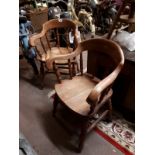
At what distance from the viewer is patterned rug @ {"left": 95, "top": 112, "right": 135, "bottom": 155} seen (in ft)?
5.05

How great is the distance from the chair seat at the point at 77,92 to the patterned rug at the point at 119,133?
399 millimetres

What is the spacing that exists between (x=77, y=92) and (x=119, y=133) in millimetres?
536

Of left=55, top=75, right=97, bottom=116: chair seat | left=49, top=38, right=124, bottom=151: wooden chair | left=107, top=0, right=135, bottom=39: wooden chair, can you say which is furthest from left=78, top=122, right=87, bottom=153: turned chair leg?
left=107, top=0, right=135, bottom=39: wooden chair

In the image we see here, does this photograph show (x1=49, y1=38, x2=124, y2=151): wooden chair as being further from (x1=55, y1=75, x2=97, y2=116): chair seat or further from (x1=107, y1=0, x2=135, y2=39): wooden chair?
(x1=107, y1=0, x2=135, y2=39): wooden chair

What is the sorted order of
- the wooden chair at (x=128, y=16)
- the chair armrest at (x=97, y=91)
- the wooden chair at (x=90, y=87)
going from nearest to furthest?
1. the chair armrest at (x=97, y=91)
2. the wooden chair at (x=90, y=87)
3. the wooden chair at (x=128, y=16)

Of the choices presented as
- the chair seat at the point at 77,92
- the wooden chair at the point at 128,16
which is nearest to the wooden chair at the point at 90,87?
the chair seat at the point at 77,92

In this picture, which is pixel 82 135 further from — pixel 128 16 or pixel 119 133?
pixel 128 16

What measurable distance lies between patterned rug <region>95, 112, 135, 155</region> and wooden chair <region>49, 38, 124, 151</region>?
10 centimetres

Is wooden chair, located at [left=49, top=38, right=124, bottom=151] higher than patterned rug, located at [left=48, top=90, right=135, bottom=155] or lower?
higher

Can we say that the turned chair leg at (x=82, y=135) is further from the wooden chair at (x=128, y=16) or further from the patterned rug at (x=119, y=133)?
the wooden chair at (x=128, y=16)

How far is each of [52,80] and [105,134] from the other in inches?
40.6

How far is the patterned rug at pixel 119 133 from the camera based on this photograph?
Result: 154cm

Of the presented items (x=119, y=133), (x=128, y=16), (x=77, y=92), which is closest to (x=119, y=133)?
(x=119, y=133)
